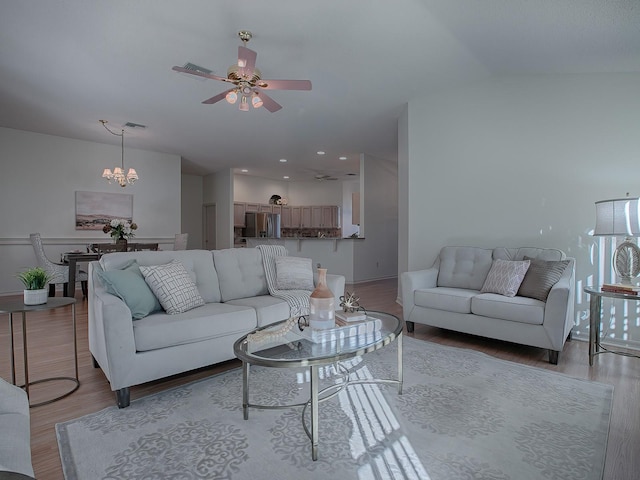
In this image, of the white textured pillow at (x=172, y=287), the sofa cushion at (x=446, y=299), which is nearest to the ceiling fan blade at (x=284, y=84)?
the white textured pillow at (x=172, y=287)

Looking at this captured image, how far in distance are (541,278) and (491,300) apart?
1.59ft

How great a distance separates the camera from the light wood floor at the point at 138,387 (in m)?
1.71

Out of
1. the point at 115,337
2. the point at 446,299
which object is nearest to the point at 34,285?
the point at 115,337

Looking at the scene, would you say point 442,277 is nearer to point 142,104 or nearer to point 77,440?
point 77,440

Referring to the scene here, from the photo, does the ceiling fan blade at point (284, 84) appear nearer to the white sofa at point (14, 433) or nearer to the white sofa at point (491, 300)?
the white sofa at point (491, 300)

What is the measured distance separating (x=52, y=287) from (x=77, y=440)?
482 cm

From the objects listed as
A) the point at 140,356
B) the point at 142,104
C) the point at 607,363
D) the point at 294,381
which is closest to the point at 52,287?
the point at 142,104

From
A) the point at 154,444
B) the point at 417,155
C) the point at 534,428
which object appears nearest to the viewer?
the point at 154,444

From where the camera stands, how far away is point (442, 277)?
4078 mm

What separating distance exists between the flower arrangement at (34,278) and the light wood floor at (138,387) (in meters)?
0.75

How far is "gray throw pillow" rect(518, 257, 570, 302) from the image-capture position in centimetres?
310

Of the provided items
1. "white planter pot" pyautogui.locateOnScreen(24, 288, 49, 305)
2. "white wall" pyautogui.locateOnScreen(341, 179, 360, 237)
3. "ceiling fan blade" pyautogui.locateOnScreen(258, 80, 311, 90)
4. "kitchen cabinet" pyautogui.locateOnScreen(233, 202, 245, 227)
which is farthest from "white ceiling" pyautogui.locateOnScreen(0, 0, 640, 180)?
"white wall" pyautogui.locateOnScreen(341, 179, 360, 237)

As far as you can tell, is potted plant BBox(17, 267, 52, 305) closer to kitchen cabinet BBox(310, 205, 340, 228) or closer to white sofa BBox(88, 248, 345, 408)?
white sofa BBox(88, 248, 345, 408)

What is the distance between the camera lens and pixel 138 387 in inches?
97.6
